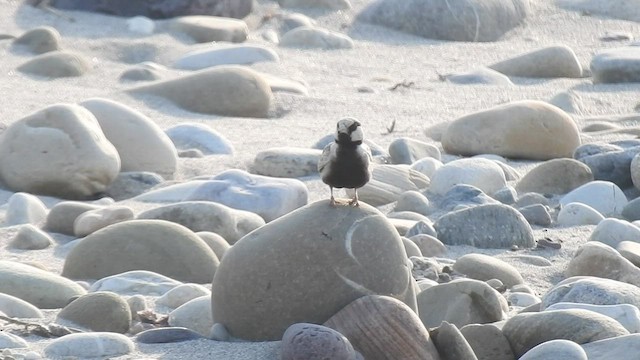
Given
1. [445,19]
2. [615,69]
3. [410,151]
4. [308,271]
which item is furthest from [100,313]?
[445,19]

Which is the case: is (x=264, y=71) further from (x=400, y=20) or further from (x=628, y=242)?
(x=628, y=242)

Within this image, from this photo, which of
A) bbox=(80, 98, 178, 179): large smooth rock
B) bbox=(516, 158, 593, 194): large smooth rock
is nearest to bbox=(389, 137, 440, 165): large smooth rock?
bbox=(516, 158, 593, 194): large smooth rock

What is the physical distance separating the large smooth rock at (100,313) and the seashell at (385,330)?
2.09 feet

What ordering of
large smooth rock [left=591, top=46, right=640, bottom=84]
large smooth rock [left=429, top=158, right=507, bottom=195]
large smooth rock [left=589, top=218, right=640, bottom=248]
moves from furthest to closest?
large smooth rock [left=591, top=46, right=640, bottom=84] < large smooth rock [left=429, top=158, right=507, bottom=195] < large smooth rock [left=589, top=218, right=640, bottom=248]

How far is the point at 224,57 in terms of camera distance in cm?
867

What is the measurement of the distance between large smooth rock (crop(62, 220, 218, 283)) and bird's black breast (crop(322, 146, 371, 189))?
0.93 metres

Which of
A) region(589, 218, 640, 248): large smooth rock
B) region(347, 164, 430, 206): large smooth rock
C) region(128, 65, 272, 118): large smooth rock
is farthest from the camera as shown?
region(128, 65, 272, 118): large smooth rock

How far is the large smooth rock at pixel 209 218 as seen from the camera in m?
4.80

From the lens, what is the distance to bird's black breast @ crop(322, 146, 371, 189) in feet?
11.0

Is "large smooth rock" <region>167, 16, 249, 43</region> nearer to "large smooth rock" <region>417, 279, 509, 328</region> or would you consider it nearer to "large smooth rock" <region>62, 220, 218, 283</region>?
"large smooth rock" <region>62, 220, 218, 283</region>

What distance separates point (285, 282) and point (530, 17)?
322 inches

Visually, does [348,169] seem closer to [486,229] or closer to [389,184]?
[486,229]

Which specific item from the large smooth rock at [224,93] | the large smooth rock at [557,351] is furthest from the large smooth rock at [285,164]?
the large smooth rock at [557,351]

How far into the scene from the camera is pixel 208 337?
332 centimetres
